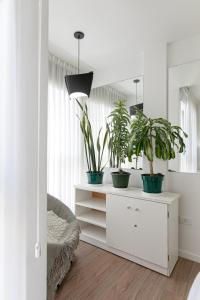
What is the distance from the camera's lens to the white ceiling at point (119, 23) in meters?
1.88

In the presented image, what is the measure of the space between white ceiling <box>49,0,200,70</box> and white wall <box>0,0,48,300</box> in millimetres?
1540

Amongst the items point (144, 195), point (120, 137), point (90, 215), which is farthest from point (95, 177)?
point (144, 195)

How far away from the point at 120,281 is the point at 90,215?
1.10 m

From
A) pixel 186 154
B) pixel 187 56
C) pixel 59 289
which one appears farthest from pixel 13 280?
pixel 187 56

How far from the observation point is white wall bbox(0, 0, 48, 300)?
2.12 feet

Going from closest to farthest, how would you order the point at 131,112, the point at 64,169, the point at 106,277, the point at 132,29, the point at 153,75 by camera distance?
the point at 106,277
the point at 132,29
the point at 153,75
the point at 131,112
the point at 64,169

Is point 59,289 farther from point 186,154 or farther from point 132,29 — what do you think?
point 132,29

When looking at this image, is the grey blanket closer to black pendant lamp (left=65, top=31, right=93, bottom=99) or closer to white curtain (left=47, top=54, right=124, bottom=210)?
white curtain (left=47, top=54, right=124, bottom=210)

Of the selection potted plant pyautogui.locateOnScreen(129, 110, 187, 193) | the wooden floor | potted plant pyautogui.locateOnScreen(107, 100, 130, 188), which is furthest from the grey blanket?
potted plant pyautogui.locateOnScreen(129, 110, 187, 193)

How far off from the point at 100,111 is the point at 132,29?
1263 mm

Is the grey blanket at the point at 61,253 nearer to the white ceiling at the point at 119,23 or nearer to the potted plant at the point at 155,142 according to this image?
the potted plant at the point at 155,142

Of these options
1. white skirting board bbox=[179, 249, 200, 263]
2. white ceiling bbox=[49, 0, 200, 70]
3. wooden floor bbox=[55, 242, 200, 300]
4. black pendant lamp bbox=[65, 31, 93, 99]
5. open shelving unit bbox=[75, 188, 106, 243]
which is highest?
white ceiling bbox=[49, 0, 200, 70]

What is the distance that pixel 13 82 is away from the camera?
66 centimetres

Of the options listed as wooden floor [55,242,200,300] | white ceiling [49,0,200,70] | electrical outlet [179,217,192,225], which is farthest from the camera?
electrical outlet [179,217,192,225]
